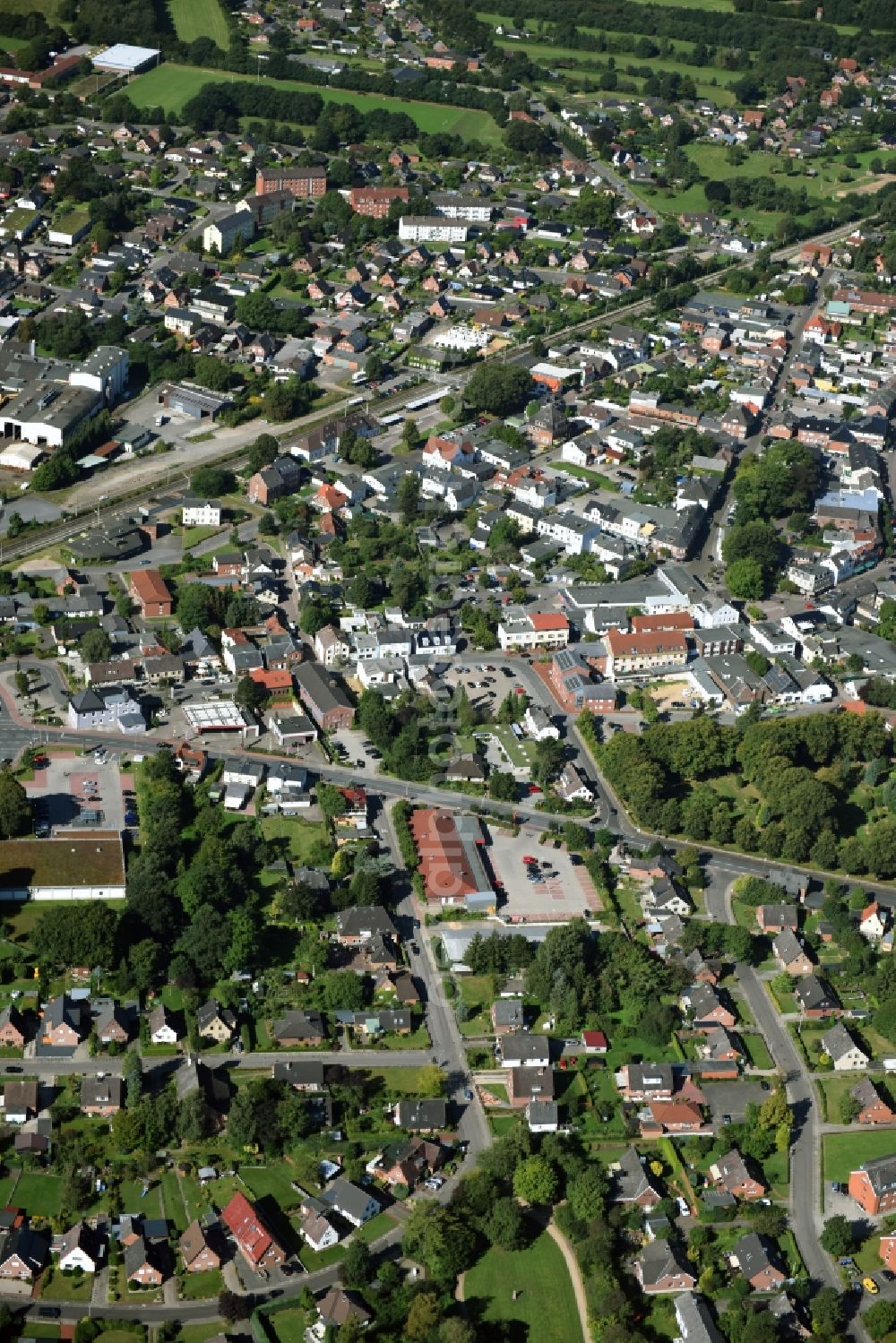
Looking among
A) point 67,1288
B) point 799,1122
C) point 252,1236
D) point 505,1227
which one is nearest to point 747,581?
point 799,1122

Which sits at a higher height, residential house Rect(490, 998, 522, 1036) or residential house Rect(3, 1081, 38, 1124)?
residential house Rect(3, 1081, 38, 1124)

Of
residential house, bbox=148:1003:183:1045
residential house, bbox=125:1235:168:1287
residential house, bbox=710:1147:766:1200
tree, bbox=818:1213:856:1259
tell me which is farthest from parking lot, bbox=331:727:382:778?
tree, bbox=818:1213:856:1259

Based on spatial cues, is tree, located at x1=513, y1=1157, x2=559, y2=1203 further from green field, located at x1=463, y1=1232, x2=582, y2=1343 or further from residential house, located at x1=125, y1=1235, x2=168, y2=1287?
residential house, located at x1=125, y1=1235, x2=168, y2=1287

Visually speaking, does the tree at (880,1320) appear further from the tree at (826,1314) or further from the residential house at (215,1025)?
the residential house at (215,1025)

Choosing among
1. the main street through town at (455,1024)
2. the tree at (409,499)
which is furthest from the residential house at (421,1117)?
the tree at (409,499)

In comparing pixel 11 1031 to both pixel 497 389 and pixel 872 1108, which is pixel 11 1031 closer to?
pixel 872 1108

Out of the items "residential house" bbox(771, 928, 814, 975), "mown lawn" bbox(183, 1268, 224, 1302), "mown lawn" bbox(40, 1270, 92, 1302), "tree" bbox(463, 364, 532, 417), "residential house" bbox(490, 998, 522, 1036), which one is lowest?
"tree" bbox(463, 364, 532, 417)
